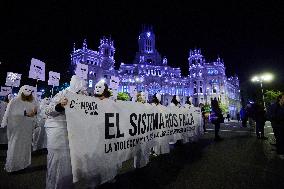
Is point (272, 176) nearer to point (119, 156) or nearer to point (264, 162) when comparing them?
point (264, 162)

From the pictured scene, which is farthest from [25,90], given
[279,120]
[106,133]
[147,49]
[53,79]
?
[147,49]

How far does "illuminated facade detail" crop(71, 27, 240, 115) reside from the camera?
87.2 metres

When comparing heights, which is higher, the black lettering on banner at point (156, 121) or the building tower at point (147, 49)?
the building tower at point (147, 49)

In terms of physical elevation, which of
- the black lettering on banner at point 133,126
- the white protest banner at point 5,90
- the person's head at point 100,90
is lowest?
the black lettering on banner at point 133,126

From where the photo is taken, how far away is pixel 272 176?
15.6ft

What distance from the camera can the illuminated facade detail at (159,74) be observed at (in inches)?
3435

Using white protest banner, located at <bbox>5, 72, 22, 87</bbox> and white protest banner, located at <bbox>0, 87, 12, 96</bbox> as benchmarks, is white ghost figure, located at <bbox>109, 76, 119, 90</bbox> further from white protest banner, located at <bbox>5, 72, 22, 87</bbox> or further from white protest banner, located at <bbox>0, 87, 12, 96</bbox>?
white protest banner, located at <bbox>0, 87, 12, 96</bbox>

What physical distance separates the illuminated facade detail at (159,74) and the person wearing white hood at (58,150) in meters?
78.9

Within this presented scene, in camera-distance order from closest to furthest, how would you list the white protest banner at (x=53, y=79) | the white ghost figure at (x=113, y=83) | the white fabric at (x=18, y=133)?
1. the white fabric at (x=18, y=133)
2. the white protest banner at (x=53, y=79)
3. the white ghost figure at (x=113, y=83)

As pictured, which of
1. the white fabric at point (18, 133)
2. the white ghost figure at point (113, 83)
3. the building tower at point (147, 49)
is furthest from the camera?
the building tower at point (147, 49)

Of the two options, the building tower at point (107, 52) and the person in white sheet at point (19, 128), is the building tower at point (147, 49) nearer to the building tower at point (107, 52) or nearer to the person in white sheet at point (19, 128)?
the building tower at point (107, 52)

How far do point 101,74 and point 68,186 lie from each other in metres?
79.6

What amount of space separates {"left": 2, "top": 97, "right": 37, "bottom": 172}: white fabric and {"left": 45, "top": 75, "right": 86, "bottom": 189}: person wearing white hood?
2.32 metres

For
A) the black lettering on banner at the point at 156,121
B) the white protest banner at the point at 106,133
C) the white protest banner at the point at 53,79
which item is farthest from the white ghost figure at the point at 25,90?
the white protest banner at the point at 53,79
